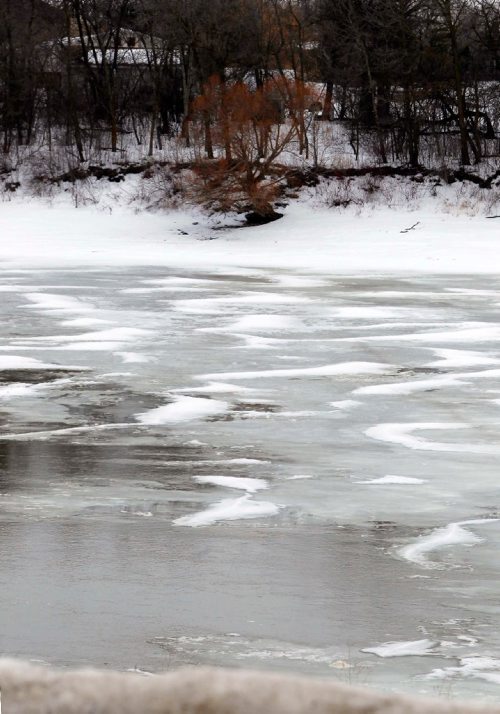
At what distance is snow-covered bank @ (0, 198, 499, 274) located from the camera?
102 feet

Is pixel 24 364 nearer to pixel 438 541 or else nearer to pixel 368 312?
pixel 368 312

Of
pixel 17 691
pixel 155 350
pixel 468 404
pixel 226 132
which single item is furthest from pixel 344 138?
pixel 17 691

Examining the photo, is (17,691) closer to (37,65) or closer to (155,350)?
(155,350)

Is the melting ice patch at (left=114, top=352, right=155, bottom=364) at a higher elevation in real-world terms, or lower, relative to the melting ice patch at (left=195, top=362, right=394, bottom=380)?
→ higher

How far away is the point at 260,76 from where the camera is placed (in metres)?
55.2

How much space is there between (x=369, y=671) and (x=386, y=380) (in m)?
8.06

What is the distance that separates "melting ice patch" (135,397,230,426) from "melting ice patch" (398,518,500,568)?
381 centimetres

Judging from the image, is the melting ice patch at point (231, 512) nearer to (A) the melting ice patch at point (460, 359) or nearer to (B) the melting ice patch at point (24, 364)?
(B) the melting ice patch at point (24, 364)

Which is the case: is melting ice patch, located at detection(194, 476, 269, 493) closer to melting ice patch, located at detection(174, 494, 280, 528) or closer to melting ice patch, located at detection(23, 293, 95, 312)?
melting ice patch, located at detection(174, 494, 280, 528)

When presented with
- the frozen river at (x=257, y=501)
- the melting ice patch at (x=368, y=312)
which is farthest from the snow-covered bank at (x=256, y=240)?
the frozen river at (x=257, y=501)

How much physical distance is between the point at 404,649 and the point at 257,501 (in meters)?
2.79

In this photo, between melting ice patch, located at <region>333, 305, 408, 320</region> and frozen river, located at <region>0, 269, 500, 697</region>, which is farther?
melting ice patch, located at <region>333, 305, 408, 320</region>

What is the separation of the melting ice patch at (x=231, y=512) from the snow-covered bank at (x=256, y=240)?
21141 mm


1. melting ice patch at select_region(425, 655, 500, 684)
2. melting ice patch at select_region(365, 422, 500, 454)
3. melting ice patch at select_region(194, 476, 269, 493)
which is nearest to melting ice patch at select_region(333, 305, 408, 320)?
melting ice patch at select_region(365, 422, 500, 454)
